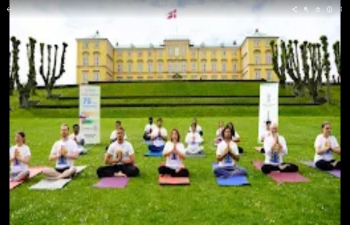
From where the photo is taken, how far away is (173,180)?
9.17 meters

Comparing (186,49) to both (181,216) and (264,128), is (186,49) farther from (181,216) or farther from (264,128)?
(181,216)

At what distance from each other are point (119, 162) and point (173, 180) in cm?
152

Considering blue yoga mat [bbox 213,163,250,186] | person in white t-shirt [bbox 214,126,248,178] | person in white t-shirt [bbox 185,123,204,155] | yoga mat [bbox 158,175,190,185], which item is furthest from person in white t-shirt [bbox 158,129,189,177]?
person in white t-shirt [bbox 185,123,204,155]

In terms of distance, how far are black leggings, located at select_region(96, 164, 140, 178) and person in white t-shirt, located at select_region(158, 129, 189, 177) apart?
0.62 m

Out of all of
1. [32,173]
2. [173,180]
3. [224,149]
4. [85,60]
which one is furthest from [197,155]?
[85,60]

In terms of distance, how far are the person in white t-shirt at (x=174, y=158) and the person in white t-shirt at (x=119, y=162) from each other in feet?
A: 2.31

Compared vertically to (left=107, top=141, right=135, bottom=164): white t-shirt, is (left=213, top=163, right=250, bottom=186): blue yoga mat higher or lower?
lower

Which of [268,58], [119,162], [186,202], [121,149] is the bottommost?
[186,202]

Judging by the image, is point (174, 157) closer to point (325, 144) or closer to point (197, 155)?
point (197, 155)

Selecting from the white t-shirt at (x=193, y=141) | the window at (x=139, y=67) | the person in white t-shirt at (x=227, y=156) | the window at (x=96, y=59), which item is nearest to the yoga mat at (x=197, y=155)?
the white t-shirt at (x=193, y=141)

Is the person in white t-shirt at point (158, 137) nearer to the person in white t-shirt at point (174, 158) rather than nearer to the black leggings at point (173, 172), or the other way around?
the person in white t-shirt at point (174, 158)

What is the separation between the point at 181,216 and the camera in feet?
21.1

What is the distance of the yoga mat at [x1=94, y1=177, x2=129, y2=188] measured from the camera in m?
8.68

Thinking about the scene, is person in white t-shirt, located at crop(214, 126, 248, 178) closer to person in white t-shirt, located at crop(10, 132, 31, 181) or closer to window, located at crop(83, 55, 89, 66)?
person in white t-shirt, located at crop(10, 132, 31, 181)
